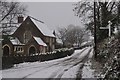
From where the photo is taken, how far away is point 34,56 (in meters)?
34.5

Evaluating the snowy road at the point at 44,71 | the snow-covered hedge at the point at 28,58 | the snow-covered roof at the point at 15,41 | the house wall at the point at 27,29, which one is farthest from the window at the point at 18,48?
the snowy road at the point at 44,71

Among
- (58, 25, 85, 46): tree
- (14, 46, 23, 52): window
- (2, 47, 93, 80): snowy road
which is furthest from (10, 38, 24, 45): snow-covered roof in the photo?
(58, 25, 85, 46): tree

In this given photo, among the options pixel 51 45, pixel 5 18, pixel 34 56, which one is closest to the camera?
pixel 34 56

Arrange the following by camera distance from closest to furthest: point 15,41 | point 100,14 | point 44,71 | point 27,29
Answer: point 44,71 < point 100,14 < point 15,41 < point 27,29

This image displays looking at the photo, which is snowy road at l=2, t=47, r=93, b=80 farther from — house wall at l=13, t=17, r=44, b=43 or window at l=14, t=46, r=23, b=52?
house wall at l=13, t=17, r=44, b=43

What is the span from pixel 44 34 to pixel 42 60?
62.6ft

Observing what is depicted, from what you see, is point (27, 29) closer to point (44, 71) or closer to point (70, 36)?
point (44, 71)

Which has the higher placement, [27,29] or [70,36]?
[27,29]

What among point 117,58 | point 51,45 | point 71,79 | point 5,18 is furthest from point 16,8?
point 117,58

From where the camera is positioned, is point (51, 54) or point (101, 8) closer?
point (101, 8)

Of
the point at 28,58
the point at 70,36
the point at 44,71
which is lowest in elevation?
the point at 28,58

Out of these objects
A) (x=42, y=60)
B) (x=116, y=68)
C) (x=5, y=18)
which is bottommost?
(x=42, y=60)

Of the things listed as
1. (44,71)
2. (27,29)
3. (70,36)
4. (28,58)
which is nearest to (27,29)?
(27,29)

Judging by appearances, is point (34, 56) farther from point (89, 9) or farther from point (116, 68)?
point (116, 68)
